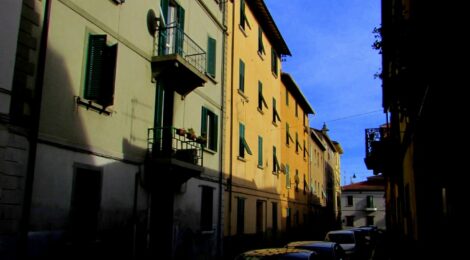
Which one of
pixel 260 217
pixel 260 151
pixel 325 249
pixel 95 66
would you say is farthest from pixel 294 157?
pixel 95 66

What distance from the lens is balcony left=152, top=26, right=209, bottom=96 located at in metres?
13.6

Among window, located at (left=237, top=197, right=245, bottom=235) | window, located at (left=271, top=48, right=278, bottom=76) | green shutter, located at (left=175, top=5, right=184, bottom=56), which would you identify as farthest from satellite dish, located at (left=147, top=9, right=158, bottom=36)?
window, located at (left=271, top=48, right=278, bottom=76)

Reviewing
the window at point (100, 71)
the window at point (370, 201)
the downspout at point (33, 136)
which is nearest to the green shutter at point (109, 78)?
the window at point (100, 71)

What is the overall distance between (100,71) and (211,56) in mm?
7590

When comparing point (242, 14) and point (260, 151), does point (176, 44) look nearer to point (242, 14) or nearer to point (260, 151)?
point (242, 14)

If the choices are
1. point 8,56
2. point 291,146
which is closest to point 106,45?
point 8,56

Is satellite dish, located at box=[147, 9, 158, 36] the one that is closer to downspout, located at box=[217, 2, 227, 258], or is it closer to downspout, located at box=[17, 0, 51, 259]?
downspout, located at box=[17, 0, 51, 259]

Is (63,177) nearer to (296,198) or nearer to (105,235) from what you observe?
(105,235)

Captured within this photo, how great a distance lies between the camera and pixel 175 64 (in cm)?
1347

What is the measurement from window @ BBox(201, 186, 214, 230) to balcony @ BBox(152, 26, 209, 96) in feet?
13.1

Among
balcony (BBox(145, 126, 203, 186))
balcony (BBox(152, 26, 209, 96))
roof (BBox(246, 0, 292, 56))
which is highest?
roof (BBox(246, 0, 292, 56))

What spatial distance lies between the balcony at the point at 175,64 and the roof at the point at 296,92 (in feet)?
52.0

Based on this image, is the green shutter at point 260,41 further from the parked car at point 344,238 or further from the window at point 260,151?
the parked car at point 344,238

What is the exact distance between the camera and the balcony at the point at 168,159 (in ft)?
42.8
